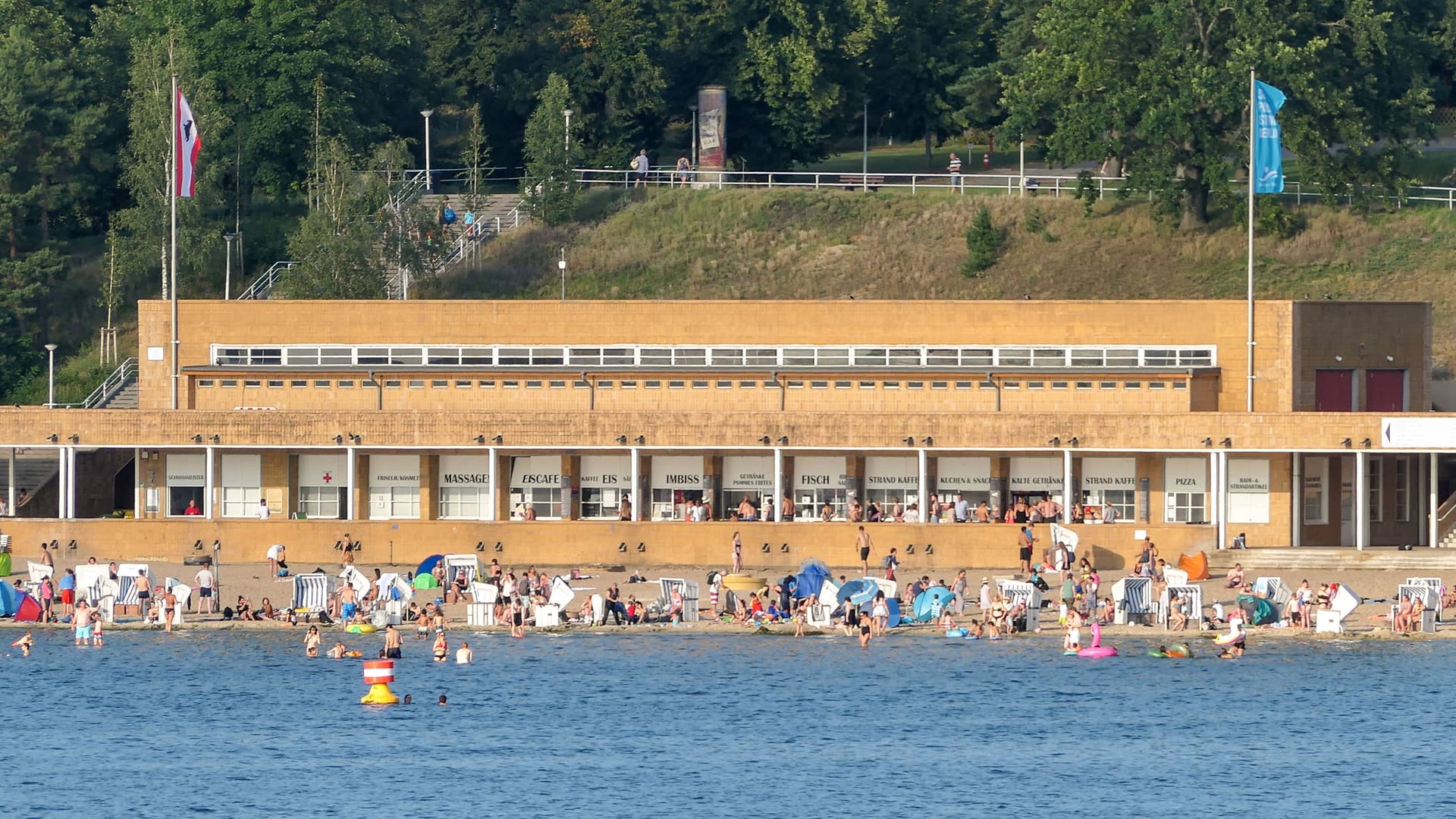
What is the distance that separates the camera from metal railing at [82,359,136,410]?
255 feet

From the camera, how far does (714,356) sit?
69.3 meters

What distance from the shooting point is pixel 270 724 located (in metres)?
52.0

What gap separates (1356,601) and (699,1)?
2125 inches

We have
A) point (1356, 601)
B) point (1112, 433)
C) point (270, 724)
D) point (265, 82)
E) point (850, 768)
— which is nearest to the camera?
point (850, 768)

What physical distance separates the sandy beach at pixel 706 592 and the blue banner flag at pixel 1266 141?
11673mm

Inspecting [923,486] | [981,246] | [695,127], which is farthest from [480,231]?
[923,486]

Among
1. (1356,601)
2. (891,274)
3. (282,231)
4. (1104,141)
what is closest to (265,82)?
(282,231)

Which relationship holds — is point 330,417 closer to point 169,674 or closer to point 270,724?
point 169,674

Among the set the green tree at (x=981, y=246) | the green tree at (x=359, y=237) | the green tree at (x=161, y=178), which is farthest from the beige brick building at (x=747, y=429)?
the green tree at (x=981, y=246)

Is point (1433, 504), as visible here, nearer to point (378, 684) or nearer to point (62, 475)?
point (378, 684)

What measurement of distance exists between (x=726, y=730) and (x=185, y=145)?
27116mm

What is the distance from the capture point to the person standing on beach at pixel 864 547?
2496 inches

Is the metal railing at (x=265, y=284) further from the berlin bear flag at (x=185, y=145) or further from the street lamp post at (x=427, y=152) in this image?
the berlin bear flag at (x=185, y=145)

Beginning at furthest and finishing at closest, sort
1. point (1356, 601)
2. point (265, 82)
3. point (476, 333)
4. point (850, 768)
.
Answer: point (265, 82)
point (476, 333)
point (1356, 601)
point (850, 768)
